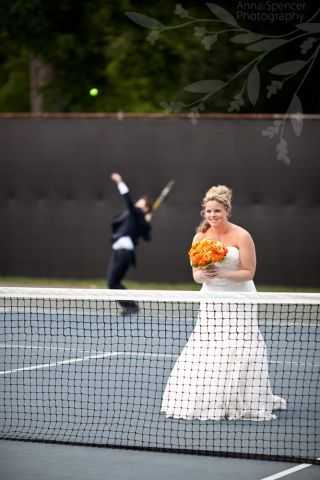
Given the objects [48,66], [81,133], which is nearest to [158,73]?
[48,66]

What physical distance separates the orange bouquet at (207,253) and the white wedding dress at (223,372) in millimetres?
153

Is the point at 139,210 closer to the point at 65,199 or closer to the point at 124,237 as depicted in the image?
the point at 124,237

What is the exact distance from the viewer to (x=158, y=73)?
30688 mm

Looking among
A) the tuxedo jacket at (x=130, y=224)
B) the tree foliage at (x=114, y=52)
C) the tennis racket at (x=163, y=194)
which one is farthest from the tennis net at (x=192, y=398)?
the tree foliage at (x=114, y=52)

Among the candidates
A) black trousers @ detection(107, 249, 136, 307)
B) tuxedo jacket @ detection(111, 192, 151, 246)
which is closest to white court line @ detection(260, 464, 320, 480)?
black trousers @ detection(107, 249, 136, 307)

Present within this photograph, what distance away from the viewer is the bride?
866cm

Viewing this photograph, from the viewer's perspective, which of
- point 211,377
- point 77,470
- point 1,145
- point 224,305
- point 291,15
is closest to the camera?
point 77,470

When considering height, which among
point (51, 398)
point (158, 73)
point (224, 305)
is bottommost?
point (51, 398)

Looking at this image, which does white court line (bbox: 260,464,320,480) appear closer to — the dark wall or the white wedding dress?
the white wedding dress

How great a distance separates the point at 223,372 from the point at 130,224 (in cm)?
715

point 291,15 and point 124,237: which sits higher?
point 291,15

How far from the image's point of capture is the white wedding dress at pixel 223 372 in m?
8.65

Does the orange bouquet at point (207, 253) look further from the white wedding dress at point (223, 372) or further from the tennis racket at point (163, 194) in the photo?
the tennis racket at point (163, 194)

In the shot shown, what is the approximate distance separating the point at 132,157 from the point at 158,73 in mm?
12061
